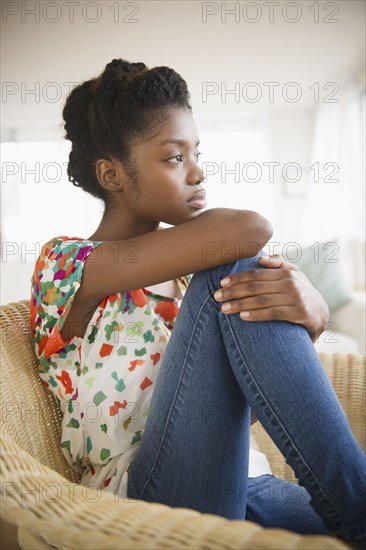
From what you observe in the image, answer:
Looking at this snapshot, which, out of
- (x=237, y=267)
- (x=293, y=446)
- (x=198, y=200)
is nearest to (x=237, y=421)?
(x=293, y=446)

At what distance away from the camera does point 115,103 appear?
100 cm

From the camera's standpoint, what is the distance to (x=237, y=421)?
2.68 feet

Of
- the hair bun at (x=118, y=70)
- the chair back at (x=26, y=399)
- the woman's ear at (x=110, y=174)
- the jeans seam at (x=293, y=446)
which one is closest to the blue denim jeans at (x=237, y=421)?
the jeans seam at (x=293, y=446)

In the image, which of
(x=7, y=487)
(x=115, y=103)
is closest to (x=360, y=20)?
(x=115, y=103)

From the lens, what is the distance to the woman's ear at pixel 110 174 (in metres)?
1.04

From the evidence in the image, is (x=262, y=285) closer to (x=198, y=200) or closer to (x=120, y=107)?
(x=198, y=200)

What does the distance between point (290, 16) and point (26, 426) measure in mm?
3200

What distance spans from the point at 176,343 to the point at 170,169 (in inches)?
13.7

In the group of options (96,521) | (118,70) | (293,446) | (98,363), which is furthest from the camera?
(118,70)

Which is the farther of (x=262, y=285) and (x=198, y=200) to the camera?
(x=198, y=200)

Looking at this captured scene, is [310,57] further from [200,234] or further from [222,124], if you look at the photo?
[200,234]

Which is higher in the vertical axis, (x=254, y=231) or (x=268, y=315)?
(x=254, y=231)

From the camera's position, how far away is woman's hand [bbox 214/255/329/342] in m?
0.76

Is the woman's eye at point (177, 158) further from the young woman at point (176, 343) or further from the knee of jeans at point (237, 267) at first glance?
the knee of jeans at point (237, 267)
